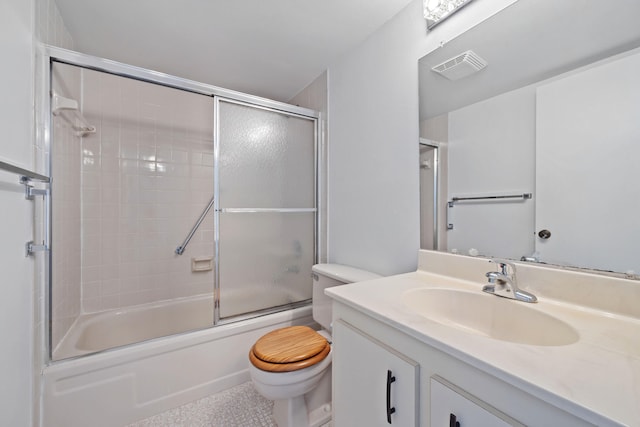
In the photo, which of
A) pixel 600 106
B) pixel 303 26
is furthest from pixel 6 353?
pixel 600 106

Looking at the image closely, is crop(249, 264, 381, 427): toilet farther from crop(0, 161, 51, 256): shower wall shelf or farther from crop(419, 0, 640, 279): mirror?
crop(0, 161, 51, 256): shower wall shelf

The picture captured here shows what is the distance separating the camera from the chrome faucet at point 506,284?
0.87 meters

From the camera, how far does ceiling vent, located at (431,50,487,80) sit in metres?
1.11

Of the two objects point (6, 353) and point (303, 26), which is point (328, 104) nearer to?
point (303, 26)

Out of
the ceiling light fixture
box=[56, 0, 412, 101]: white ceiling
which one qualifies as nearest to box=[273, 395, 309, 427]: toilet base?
the ceiling light fixture

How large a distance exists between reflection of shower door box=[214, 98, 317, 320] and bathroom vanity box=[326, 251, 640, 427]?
3.22ft

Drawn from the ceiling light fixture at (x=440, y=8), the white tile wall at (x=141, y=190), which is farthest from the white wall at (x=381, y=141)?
the white tile wall at (x=141, y=190)

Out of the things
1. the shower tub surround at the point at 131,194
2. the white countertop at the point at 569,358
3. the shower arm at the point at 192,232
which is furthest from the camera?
the shower arm at the point at 192,232

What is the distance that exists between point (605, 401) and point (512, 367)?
0.40ft

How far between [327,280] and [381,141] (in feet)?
3.04

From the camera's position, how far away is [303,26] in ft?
5.07

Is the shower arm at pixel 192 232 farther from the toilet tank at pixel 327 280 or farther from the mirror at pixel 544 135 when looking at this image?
the mirror at pixel 544 135

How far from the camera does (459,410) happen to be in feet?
1.90

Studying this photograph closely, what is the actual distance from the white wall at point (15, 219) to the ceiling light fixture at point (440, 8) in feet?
5.47
